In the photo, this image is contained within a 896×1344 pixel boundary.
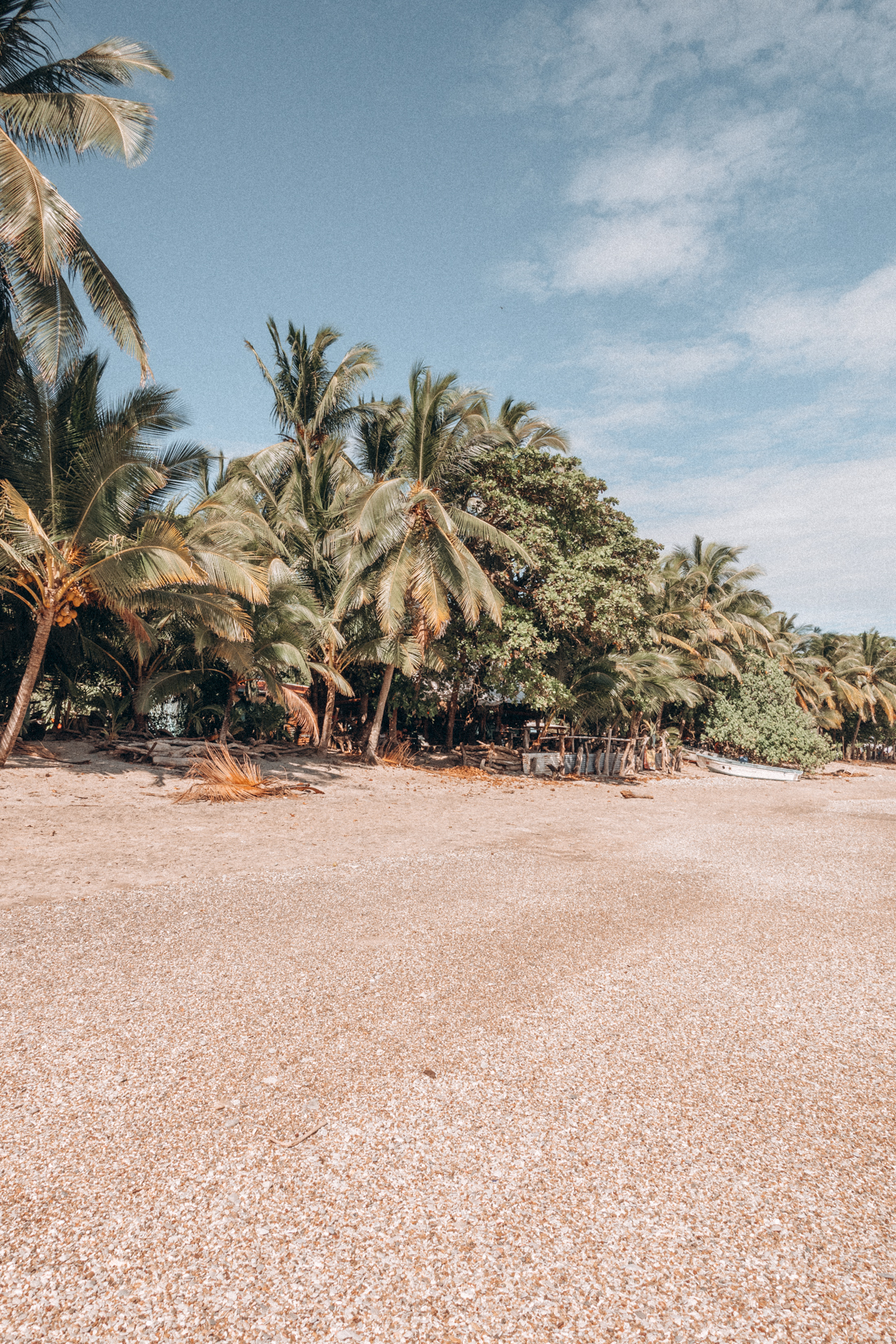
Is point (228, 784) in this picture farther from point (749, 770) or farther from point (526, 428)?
point (749, 770)

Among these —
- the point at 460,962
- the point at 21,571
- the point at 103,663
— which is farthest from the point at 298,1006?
the point at 103,663

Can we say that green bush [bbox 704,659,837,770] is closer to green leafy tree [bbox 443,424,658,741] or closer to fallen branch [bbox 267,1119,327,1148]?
green leafy tree [bbox 443,424,658,741]

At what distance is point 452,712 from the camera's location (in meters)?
21.9

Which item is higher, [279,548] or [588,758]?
[279,548]

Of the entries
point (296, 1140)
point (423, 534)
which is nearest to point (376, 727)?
point (423, 534)

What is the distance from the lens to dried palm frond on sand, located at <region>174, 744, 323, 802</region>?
10.9 meters

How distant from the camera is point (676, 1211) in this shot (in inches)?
92.2

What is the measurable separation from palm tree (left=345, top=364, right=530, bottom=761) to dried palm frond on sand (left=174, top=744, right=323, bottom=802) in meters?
4.95

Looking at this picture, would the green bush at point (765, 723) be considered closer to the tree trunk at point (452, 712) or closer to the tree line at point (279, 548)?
the tree line at point (279, 548)

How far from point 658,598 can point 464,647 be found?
11.5 m

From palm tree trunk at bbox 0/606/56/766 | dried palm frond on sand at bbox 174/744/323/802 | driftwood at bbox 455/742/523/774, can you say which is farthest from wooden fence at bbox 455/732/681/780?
palm tree trunk at bbox 0/606/56/766

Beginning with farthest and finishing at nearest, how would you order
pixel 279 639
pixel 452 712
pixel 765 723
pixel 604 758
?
pixel 765 723, pixel 604 758, pixel 452 712, pixel 279 639

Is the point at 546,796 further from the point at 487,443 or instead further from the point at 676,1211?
the point at 676,1211

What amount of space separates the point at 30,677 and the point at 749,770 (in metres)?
26.3
